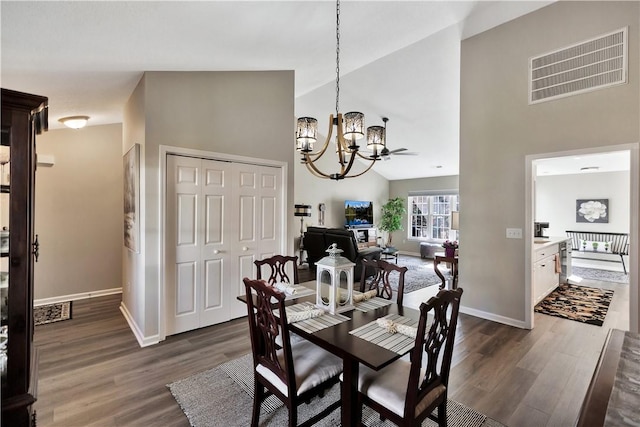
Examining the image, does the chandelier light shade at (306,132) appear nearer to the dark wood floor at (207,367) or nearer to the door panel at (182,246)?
the door panel at (182,246)

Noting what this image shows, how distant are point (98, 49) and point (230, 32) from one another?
0.99 m

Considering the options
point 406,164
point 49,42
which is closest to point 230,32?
point 49,42

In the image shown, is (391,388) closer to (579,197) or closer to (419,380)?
(419,380)

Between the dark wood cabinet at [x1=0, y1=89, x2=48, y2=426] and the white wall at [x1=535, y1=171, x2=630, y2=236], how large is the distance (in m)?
9.16

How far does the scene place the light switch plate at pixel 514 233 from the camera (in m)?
3.55

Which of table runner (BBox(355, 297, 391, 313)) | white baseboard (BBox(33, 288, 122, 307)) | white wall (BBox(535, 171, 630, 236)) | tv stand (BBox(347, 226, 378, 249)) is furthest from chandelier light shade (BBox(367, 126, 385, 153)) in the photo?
white wall (BBox(535, 171, 630, 236))

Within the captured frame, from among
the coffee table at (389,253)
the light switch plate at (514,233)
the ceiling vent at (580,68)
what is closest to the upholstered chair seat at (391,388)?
the light switch plate at (514,233)

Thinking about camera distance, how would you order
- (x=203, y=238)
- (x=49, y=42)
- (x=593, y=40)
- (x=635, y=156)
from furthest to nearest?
(x=203, y=238)
(x=593, y=40)
(x=635, y=156)
(x=49, y=42)

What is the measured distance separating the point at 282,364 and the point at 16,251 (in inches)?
53.0

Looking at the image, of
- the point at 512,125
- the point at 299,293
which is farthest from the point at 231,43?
the point at 512,125

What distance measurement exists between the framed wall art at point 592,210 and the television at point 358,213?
540 centimetres

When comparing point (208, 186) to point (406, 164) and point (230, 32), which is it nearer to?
point (230, 32)

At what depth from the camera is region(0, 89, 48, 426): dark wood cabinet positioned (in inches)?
42.3

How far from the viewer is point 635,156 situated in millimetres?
2812
